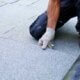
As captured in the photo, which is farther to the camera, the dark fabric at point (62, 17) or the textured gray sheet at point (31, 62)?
the dark fabric at point (62, 17)

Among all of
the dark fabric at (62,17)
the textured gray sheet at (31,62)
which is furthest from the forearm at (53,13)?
the textured gray sheet at (31,62)

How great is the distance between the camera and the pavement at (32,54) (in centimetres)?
179

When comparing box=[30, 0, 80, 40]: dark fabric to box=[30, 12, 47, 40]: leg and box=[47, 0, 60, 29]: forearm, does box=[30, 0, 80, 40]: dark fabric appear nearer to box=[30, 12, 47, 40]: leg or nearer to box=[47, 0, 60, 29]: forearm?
box=[30, 12, 47, 40]: leg

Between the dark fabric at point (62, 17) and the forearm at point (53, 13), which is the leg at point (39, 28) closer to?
the dark fabric at point (62, 17)

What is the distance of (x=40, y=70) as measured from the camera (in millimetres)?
1851

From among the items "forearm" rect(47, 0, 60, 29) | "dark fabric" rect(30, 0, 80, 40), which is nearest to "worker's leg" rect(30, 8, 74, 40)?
"dark fabric" rect(30, 0, 80, 40)

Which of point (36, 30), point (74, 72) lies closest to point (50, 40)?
point (36, 30)

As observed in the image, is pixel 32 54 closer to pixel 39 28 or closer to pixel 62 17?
pixel 39 28

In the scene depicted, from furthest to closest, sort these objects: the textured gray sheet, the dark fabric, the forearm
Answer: the dark fabric
the forearm
the textured gray sheet

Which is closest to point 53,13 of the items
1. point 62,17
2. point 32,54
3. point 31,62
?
point 62,17

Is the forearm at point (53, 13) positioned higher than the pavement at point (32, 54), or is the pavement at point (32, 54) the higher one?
the forearm at point (53, 13)

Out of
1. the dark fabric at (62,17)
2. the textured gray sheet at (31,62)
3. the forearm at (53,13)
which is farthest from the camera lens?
the dark fabric at (62,17)

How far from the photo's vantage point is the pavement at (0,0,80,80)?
179 centimetres

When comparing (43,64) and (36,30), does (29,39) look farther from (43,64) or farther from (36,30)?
(43,64)
